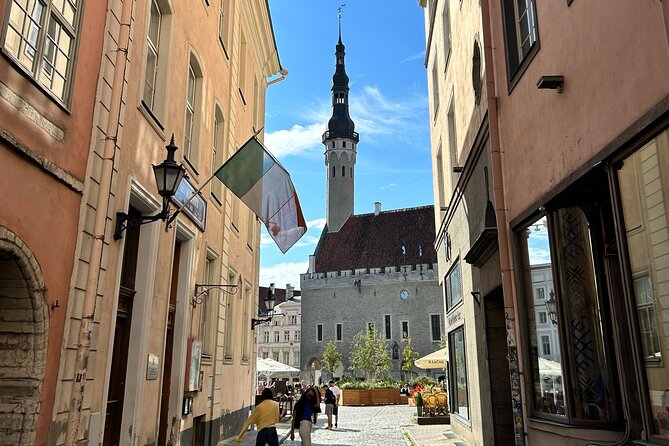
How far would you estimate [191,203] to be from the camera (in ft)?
33.4

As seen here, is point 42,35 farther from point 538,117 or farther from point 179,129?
point 538,117

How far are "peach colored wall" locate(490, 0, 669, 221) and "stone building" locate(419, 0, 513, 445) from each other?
1.18 m

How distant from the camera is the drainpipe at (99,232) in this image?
582 centimetres

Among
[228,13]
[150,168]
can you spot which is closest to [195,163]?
[150,168]

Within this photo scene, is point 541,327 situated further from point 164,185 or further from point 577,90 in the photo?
point 164,185

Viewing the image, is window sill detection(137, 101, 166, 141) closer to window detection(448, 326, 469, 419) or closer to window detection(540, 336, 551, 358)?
window detection(540, 336, 551, 358)

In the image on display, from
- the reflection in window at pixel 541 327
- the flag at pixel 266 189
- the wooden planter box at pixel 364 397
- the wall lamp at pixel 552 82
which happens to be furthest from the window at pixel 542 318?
the wooden planter box at pixel 364 397

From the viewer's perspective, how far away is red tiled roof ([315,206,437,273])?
57.8 m

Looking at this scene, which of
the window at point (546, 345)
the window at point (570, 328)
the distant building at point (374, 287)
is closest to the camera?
the window at point (570, 328)

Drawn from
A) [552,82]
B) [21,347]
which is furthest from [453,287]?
[21,347]

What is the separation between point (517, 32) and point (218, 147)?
733 cm

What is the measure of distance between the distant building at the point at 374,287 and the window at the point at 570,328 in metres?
47.2

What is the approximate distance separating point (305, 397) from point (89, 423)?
5.84 meters

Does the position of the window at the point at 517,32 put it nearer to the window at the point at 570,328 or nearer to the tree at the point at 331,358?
the window at the point at 570,328
